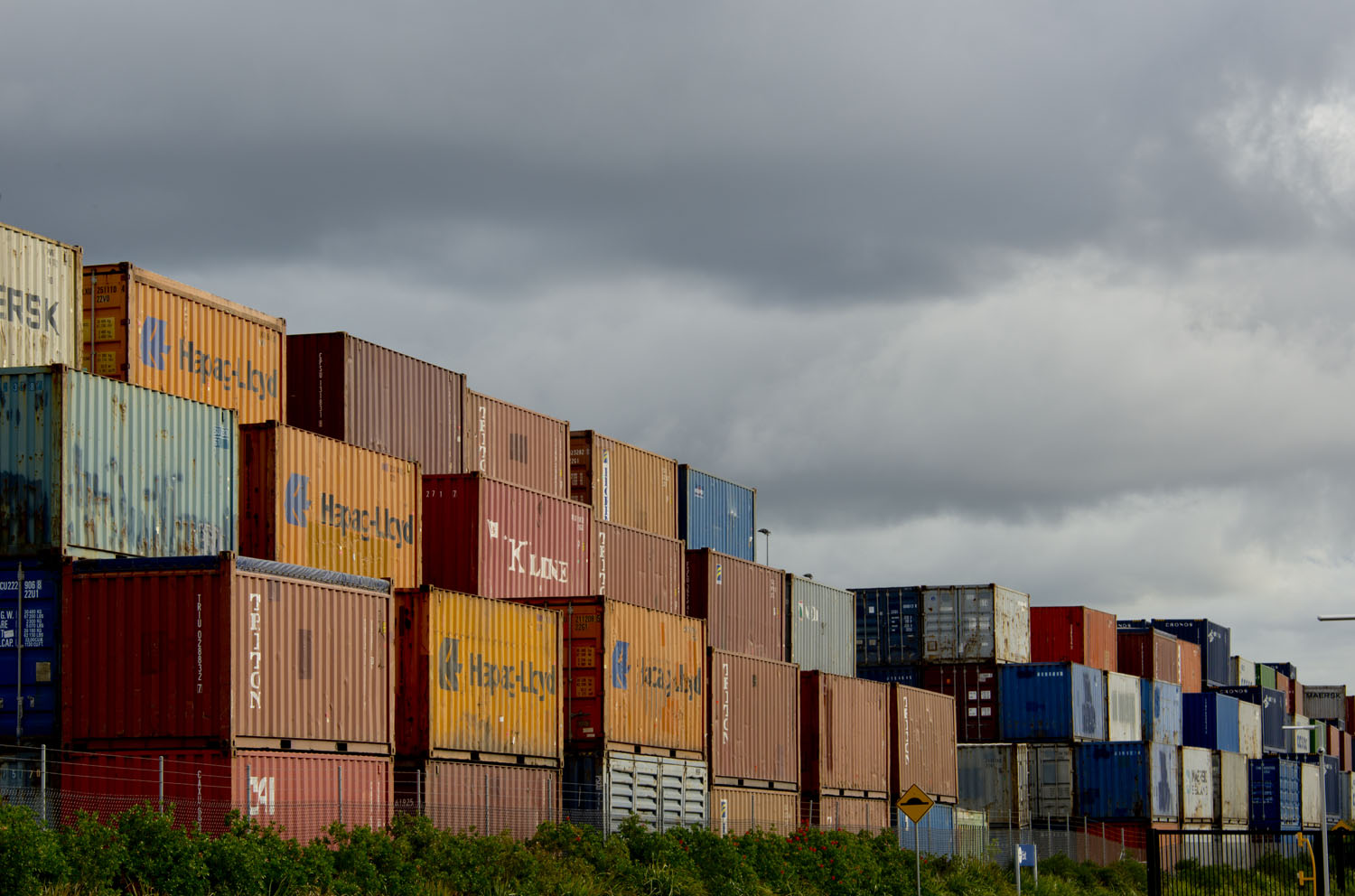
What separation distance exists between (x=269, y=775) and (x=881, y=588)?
125 ft

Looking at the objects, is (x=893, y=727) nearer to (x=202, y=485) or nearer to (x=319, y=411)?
(x=319, y=411)

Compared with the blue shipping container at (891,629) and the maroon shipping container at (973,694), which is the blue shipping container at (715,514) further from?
the maroon shipping container at (973,694)

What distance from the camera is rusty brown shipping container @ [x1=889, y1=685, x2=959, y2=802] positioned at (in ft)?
165

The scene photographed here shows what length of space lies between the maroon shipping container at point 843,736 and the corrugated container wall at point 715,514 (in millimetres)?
4518

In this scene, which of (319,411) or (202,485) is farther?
(319,411)

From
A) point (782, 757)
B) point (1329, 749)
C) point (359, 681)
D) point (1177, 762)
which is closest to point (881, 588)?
point (1177, 762)

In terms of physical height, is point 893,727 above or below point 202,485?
below

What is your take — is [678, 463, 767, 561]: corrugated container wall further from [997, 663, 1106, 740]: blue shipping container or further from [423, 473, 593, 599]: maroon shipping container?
[997, 663, 1106, 740]: blue shipping container

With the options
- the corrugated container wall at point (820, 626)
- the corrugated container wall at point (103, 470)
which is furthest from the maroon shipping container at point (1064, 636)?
the corrugated container wall at point (103, 470)

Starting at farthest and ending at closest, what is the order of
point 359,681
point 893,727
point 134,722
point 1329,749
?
1. point 1329,749
2. point 893,727
3. point 359,681
4. point 134,722

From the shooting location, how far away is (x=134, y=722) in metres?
26.1

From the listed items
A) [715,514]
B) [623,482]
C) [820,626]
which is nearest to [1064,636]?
[820,626]

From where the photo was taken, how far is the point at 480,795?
31469 mm

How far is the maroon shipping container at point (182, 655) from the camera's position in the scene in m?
25.8
